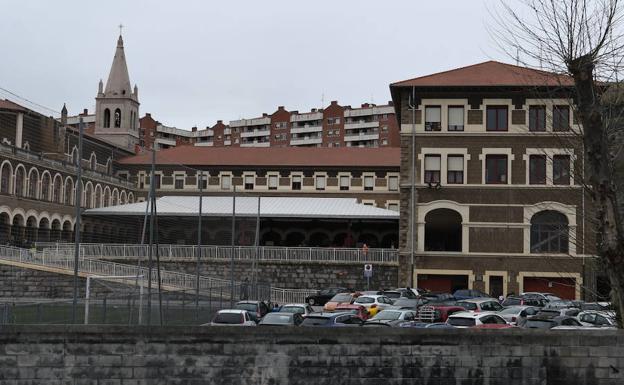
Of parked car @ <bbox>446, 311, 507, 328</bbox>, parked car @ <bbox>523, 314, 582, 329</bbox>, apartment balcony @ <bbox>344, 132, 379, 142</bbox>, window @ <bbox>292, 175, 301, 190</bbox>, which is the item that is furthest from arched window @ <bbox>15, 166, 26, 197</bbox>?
apartment balcony @ <bbox>344, 132, 379, 142</bbox>

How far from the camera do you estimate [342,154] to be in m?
88.8

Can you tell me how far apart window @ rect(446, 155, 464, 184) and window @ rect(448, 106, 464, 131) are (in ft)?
6.40

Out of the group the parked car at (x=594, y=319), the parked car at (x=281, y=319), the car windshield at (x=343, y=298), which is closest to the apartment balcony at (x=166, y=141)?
the car windshield at (x=343, y=298)

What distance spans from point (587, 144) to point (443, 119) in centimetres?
3583

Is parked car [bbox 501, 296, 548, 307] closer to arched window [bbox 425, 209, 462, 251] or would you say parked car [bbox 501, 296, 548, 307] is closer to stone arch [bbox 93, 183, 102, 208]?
arched window [bbox 425, 209, 462, 251]

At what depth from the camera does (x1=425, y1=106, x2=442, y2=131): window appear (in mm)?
52250

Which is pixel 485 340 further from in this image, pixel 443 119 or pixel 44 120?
pixel 443 119

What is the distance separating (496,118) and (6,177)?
124 feet

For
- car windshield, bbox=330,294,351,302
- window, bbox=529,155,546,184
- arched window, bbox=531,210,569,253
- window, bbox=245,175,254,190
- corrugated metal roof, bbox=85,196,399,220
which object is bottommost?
car windshield, bbox=330,294,351,302

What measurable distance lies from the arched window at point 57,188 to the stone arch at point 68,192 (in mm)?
968

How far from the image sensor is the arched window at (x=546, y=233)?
5028cm

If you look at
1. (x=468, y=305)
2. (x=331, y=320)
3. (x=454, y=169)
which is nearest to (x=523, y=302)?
(x=468, y=305)

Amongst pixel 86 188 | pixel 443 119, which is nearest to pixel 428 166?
pixel 443 119

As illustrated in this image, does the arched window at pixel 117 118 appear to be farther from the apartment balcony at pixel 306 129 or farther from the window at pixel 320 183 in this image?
the apartment balcony at pixel 306 129
